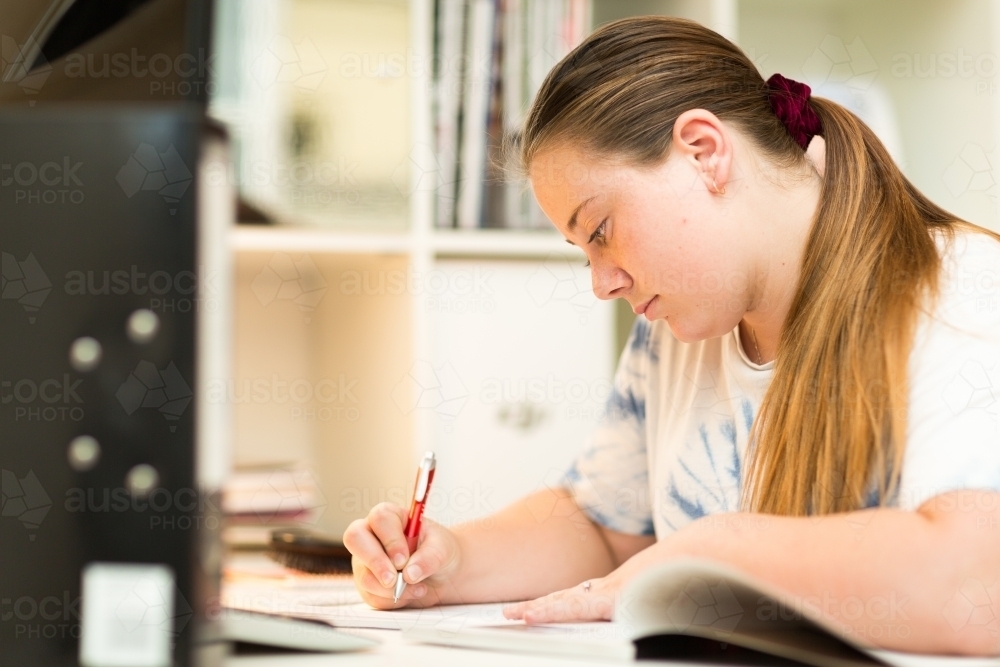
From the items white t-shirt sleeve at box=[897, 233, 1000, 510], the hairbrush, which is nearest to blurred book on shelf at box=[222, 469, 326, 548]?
the hairbrush

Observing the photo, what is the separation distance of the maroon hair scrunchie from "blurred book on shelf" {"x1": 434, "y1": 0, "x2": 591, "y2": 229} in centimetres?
57

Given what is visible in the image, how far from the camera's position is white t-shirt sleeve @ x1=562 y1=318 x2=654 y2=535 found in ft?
3.47

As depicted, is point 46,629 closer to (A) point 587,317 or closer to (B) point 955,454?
(B) point 955,454

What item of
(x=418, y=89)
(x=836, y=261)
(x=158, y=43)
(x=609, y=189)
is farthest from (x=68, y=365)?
(x=418, y=89)

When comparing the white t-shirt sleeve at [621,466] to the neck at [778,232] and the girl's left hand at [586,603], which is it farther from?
the girl's left hand at [586,603]

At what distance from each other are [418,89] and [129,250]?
1.02 m

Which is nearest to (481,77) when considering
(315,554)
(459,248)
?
(459,248)

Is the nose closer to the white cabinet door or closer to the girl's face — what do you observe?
the girl's face

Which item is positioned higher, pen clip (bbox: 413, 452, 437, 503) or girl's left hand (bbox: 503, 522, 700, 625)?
pen clip (bbox: 413, 452, 437, 503)

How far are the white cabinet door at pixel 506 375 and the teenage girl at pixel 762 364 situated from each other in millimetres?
A: 374

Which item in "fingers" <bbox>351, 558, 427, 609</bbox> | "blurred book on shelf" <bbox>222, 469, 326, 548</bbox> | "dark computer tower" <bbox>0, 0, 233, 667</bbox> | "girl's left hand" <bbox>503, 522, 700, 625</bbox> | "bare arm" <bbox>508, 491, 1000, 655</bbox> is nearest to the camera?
"dark computer tower" <bbox>0, 0, 233, 667</bbox>

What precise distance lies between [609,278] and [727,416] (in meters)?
0.22

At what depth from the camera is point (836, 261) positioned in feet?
2.70

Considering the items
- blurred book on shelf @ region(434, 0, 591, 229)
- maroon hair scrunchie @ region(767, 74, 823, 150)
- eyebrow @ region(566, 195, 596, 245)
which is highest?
blurred book on shelf @ region(434, 0, 591, 229)
